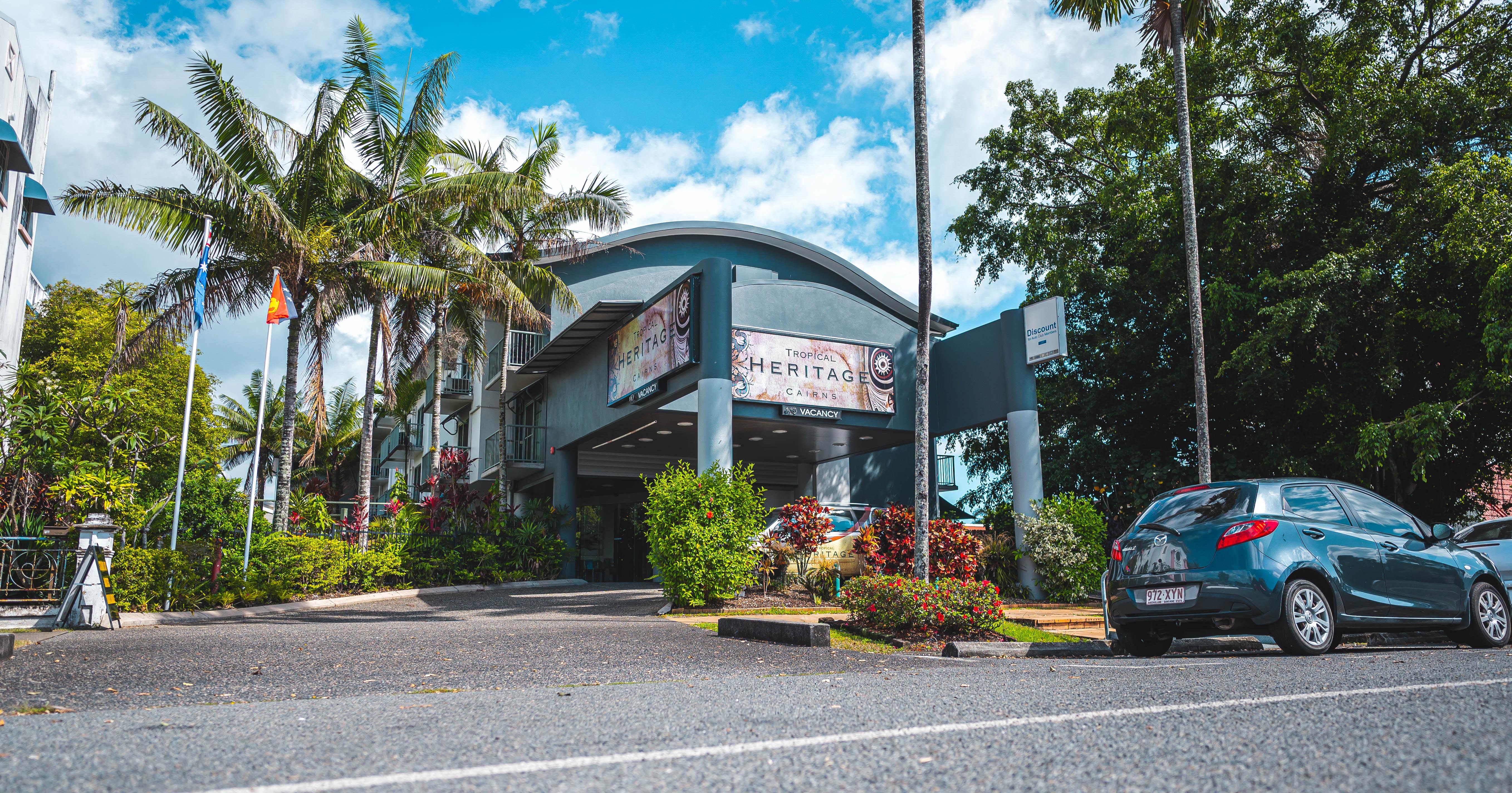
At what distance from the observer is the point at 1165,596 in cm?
754

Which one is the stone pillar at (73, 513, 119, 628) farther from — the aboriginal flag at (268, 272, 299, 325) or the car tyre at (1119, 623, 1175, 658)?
the car tyre at (1119, 623, 1175, 658)

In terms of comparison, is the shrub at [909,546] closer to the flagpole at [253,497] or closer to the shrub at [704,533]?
the shrub at [704,533]

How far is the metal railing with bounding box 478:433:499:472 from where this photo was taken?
28.7 metres

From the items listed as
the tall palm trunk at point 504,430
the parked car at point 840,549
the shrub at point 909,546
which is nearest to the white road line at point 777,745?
the shrub at point 909,546

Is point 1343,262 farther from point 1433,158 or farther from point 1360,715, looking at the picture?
point 1360,715

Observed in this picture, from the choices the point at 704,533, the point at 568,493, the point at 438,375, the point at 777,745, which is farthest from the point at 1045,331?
the point at 438,375

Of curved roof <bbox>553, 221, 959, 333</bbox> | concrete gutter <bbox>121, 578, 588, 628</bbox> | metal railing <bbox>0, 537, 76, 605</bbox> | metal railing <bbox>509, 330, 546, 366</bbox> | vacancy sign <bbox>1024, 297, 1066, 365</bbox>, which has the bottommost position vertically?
concrete gutter <bbox>121, 578, 588, 628</bbox>

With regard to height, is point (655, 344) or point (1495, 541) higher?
point (655, 344)

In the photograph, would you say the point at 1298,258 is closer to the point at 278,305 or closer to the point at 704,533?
the point at 704,533

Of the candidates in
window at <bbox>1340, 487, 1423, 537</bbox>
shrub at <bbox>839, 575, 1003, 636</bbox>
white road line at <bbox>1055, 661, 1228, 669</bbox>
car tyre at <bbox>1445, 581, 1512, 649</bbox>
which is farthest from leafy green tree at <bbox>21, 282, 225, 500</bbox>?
car tyre at <bbox>1445, 581, 1512, 649</bbox>

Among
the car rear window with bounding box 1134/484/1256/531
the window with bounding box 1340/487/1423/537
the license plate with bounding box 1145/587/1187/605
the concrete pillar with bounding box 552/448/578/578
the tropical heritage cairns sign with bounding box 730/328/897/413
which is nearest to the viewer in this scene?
the license plate with bounding box 1145/587/1187/605

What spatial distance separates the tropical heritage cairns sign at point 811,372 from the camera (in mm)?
17469

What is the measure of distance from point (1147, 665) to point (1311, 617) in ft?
4.95

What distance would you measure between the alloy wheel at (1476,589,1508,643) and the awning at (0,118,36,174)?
93.4ft
